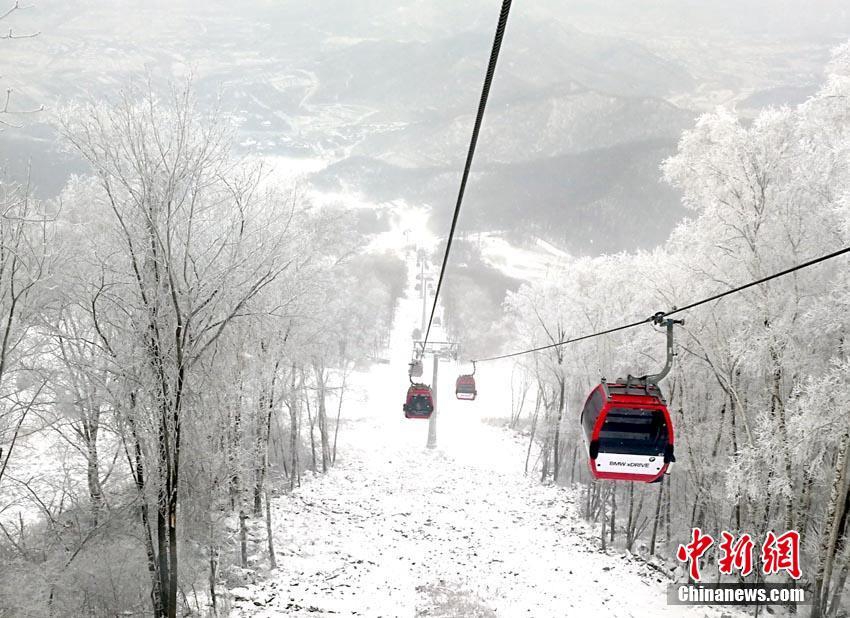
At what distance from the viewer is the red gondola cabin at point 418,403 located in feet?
64.8

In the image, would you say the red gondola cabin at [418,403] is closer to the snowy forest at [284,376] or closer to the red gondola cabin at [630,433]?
the snowy forest at [284,376]

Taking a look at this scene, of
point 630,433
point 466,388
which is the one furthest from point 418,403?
point 630,433

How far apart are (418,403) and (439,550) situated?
5.44m

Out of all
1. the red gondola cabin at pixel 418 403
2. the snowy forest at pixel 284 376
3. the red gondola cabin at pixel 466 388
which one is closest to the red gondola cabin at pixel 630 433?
the snowy forest at pixel 284 376

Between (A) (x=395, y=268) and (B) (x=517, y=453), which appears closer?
(B) (x=517, y=453)

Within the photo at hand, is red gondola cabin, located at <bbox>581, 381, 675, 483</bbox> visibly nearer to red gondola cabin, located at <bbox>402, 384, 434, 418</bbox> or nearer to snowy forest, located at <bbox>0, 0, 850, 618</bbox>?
snowy forest, located at <bbox>0, 0, 850, 618</bbox>

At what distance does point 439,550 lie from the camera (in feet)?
61.2

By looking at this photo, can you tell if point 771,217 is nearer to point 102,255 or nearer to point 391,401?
point 102,255

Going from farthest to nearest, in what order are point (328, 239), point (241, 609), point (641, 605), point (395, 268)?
point (395, 268)
point (328, 239)
point (641, 605)
point (241, 609)

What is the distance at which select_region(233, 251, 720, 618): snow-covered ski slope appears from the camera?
1425cm

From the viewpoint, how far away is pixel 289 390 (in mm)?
18812

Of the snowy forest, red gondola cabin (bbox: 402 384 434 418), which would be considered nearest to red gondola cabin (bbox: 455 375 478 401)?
red gondola cabin (bbox: 402 384 434 418)

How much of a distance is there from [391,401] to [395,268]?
96.5 metres

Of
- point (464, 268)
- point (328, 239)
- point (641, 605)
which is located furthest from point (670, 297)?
point (464, 268)
